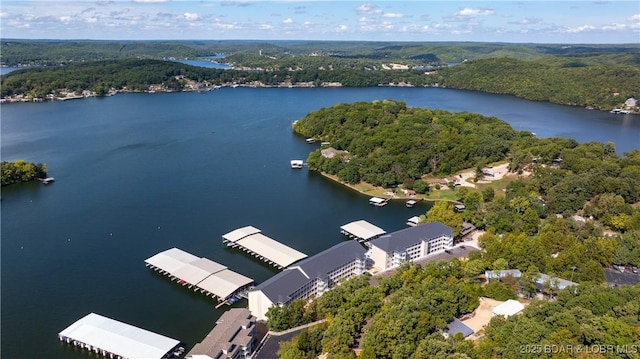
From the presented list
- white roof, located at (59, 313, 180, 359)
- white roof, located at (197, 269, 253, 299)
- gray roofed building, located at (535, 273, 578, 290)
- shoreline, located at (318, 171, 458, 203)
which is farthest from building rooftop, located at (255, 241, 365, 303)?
shoreline, located at (318, 171, 458, 203)

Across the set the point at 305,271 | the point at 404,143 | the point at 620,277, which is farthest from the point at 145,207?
the point at 620,277

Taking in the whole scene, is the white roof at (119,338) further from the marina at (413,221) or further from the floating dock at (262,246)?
the marina at (413,221)

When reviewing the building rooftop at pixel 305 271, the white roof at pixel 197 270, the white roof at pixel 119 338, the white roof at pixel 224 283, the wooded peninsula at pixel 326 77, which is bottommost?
the white roof at pixel 119 338

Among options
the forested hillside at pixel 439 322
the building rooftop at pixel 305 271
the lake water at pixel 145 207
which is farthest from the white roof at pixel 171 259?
the forested hillside at pixel 439 322

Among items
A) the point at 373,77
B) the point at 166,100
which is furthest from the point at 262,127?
the point at 373,77

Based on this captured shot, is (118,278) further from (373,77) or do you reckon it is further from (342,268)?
(373,77)

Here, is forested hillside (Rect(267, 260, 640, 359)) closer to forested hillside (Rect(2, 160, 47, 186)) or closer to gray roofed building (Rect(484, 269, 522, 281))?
gray roofed building (Rect(484, 269, 522, 281))
